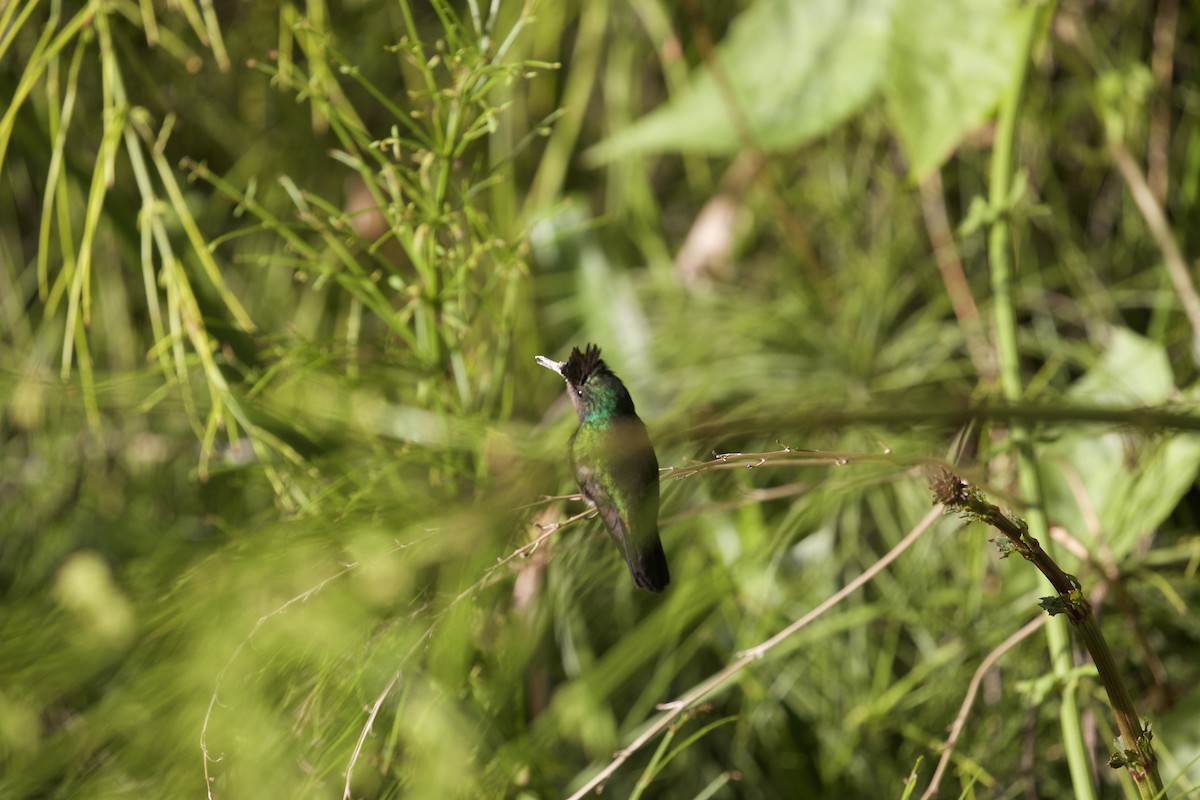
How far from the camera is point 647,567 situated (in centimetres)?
48

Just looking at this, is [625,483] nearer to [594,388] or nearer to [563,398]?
[594,388]

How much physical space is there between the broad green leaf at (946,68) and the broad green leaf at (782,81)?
0.23 ft

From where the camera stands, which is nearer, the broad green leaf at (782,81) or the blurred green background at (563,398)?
the blurred green background at (563,398)

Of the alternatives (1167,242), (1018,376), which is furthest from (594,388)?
(1167,242)

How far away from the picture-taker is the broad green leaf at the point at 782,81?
1.04m

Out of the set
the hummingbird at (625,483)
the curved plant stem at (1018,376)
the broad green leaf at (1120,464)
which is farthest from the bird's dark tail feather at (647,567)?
the broad green leaf at (1120,464)

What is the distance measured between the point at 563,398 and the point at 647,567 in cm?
62

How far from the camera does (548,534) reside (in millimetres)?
461

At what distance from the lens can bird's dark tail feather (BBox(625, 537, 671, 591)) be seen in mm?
478

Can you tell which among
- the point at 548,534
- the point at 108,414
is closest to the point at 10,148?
the point at 108,414

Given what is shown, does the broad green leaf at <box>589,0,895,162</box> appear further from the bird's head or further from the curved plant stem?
the bird's head

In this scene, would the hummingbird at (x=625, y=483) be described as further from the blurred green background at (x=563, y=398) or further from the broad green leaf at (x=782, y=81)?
the broad green leaf at (x=782, y=81)

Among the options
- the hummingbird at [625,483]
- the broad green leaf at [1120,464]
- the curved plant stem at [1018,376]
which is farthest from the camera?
the broad green leaf at [1120,464]

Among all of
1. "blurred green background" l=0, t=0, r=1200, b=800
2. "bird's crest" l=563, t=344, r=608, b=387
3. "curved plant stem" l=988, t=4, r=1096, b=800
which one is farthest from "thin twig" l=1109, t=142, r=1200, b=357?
"bird's crest" l=563, t=344, r=608, b=387
